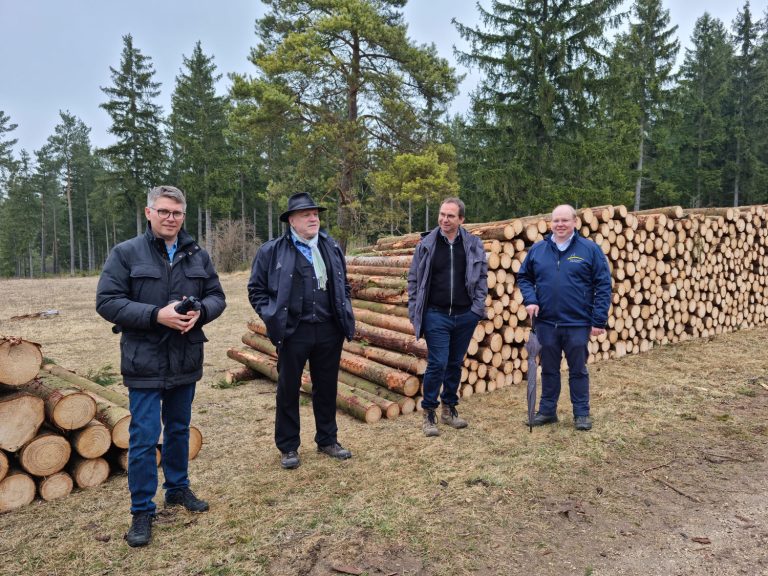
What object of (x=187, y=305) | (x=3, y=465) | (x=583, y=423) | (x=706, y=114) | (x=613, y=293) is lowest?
(x=583, y=423)

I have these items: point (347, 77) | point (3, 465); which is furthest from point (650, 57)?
point (3, 465)

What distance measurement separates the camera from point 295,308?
384 cm

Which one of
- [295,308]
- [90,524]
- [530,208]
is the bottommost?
[90,524]

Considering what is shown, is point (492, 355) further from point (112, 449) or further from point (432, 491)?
point (112, 449)

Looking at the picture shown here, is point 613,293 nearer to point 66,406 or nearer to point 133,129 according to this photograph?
point 66,406

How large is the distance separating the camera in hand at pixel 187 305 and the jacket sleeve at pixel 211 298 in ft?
0.40

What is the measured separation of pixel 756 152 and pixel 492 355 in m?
33.8

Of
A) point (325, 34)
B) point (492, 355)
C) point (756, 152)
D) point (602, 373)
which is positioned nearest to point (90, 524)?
point (492, 355)

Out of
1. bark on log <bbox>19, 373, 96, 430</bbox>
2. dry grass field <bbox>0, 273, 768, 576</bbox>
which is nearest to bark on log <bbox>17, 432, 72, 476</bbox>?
bark on log <bbox>19, 373, 96, 430</bbox>

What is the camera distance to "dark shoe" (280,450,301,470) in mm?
3936

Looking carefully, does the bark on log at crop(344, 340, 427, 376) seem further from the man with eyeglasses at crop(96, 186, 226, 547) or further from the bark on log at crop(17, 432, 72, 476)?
the bark on log at crop(17, 432, 72, 476)

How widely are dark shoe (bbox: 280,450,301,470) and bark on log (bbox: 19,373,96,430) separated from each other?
1.49m

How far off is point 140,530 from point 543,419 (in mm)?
3594

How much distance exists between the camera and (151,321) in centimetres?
291
